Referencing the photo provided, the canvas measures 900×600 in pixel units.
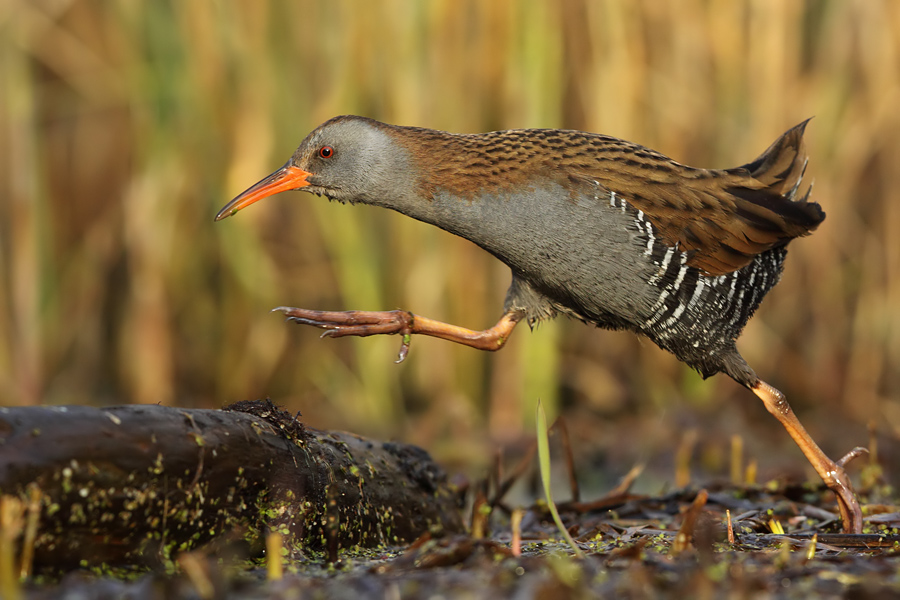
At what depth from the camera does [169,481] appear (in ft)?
6.95

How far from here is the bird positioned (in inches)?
119

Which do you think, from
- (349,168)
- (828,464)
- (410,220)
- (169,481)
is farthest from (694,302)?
(410,220)

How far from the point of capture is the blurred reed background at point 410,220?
5.22 metres

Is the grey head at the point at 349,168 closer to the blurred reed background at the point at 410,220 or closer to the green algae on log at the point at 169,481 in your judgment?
the green algae on log at the point at 169,481

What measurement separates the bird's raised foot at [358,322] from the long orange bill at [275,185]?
1.62ft

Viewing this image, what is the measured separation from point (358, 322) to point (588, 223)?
29.7 inches

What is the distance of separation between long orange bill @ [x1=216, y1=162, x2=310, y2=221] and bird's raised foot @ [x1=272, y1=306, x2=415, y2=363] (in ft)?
1.62

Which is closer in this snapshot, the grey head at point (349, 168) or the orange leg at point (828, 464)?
the orange leg at point (828, 464)

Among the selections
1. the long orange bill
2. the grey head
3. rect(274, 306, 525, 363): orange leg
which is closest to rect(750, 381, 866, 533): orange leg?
rect(274, 306, 525, 363): orange leg

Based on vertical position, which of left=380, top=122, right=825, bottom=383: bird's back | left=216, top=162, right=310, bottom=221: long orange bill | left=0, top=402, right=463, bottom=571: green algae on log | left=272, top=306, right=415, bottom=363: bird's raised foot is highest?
left=216, top=162, right=310, bottom=221: long orange bill

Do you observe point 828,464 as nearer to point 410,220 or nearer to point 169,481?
point 169,481

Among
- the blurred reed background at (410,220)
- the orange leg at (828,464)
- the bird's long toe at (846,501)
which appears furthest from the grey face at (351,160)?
the blurred reed background at (410,220)

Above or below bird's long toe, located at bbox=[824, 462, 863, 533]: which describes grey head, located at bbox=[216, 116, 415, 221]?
above

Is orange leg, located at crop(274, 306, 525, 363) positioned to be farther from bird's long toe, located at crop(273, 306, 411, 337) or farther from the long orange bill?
the long orange bill
